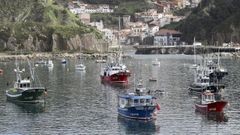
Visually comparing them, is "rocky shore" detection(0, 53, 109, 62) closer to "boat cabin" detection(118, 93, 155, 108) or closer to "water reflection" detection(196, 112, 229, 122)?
"water reflection" detection(196, 112, 229, 122)

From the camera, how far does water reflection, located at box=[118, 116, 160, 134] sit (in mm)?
57250

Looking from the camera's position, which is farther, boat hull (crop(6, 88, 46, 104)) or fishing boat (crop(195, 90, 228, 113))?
boat hull (crop(6, 88, 46, 104))

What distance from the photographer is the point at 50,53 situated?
19775cm

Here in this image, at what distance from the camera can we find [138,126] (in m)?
59.1

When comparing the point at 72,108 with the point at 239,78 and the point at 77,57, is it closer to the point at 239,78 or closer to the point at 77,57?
the point at 239,78

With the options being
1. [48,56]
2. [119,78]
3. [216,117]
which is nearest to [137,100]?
[216,117]

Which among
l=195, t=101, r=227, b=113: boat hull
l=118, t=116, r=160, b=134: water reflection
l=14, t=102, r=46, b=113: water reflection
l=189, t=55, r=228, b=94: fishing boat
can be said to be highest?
l=189, t=55, r=228, b=94: fishing boat

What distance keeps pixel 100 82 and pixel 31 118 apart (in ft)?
128

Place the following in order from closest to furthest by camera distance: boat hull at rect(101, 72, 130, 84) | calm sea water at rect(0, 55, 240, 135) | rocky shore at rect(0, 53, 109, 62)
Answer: calm sea water at rect(0, 55, 240, 135)
boat hull at rect(101, 72, 130, 84)
rocky shore at rect(0, 53, 109, 62)

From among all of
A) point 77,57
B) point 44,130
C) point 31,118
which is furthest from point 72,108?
point 77,57

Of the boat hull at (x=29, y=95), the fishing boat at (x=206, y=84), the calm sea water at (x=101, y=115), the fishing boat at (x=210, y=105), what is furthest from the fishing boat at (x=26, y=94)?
the fishing boat at (x=206, y=84)

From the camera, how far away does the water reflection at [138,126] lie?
57250 mm

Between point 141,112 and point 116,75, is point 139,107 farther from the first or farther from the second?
point 116,75

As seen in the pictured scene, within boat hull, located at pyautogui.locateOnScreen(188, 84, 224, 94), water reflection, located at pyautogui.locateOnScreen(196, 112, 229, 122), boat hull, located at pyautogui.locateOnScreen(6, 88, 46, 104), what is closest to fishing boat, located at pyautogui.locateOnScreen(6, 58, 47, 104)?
boat hull, located at pyautogui.locateOnScreen(6, 88, 46, 104)
